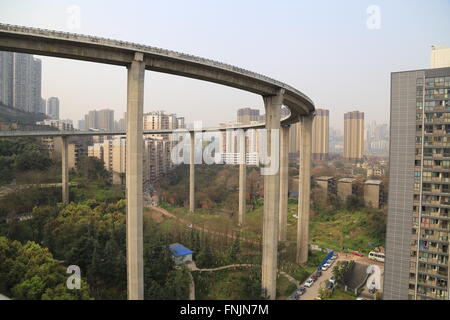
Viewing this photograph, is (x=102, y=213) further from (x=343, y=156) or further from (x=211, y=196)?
(x=343, y=156)

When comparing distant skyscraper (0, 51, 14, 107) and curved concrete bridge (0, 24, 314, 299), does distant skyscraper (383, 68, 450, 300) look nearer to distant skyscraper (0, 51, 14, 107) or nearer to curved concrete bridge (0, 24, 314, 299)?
curved concrete bridge (0, 24, 314, 299)

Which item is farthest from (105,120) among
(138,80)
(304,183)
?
(138,80)

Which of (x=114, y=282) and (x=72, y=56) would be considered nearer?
(x=72, y=56)

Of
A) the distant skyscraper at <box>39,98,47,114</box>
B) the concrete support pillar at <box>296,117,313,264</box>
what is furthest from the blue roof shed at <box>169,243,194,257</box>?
the distant skyscraper at <box>39,98,47,114</box>

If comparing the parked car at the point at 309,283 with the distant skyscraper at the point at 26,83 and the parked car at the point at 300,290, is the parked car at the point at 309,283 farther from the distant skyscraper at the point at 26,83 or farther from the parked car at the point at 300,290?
the distant skyscraper at the point at 26,83

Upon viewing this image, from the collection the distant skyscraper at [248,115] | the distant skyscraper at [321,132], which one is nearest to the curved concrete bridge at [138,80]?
the distant skyscraper at [248,115]

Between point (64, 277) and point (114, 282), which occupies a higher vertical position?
point (64, 277)

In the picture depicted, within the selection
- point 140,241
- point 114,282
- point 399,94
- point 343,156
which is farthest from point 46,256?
point 343,156

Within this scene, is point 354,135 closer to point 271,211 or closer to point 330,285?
point 330,285
